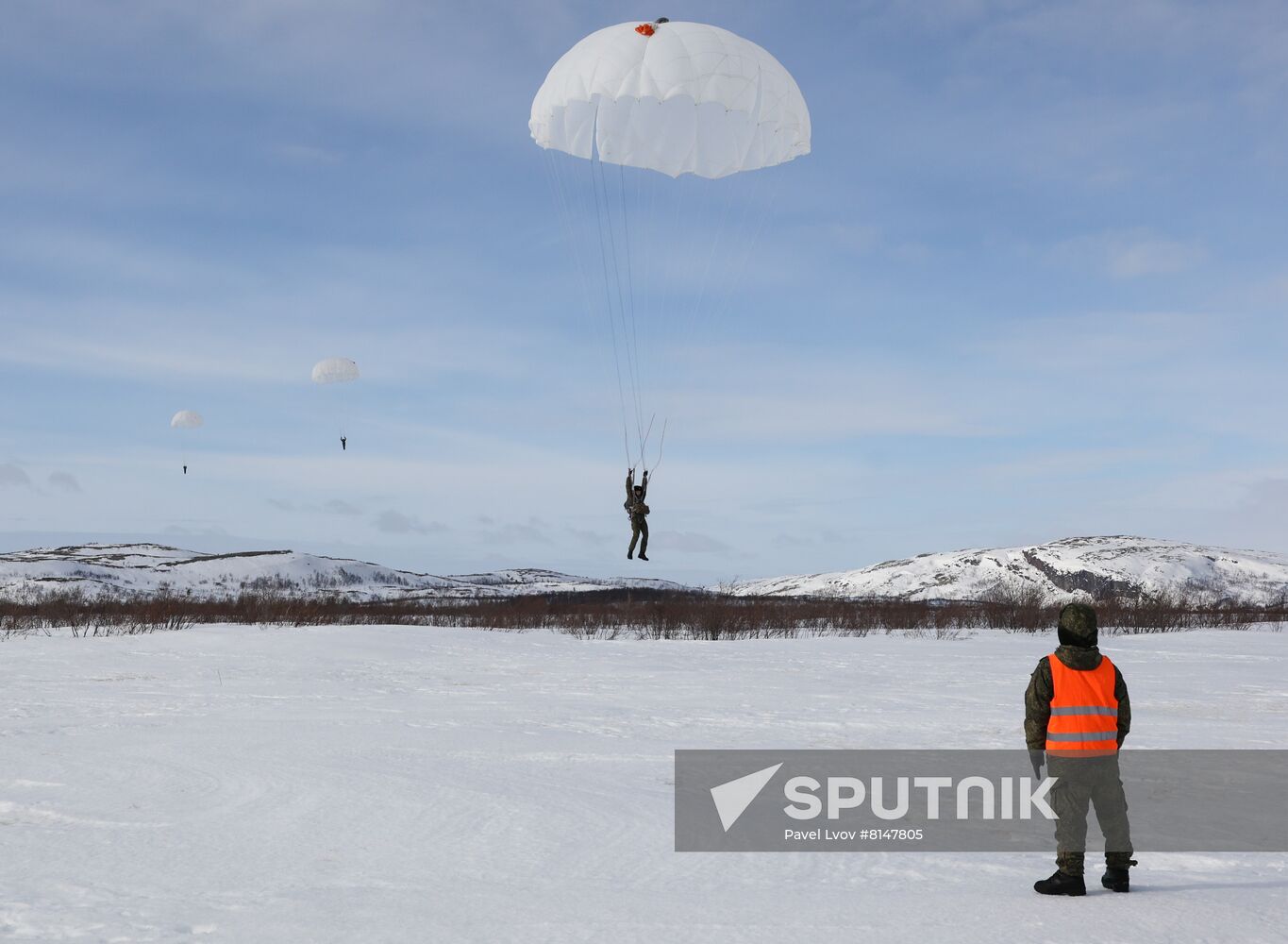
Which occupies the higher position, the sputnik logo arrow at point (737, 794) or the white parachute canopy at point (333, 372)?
the white parachute canopy at point (333, 372)

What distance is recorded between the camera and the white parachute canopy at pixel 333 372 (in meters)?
40.1

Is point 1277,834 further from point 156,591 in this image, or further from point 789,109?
point 156,591

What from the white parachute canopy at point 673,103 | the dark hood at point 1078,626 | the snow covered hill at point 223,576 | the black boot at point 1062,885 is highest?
the white parachute canopy at point 673,103

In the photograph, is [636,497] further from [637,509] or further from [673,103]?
[673,103]

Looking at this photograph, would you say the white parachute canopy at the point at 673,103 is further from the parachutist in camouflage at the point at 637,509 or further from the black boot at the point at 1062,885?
the black boot at the point at 1062,885

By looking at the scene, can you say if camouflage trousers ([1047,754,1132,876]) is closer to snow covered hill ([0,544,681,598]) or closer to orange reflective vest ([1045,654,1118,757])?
orange reflective vest ([1045,654,1118,757])

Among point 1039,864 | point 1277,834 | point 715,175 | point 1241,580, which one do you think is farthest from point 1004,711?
point 1241,580

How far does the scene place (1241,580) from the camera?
337 ft

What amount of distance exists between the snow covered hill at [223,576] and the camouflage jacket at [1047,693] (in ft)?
281

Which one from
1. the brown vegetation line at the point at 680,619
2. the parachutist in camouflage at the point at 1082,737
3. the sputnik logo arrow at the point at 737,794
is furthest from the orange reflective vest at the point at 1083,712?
the brown vegetation line at the point at 680,619

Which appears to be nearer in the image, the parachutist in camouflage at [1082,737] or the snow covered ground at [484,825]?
the snow covered ground at [484,825]

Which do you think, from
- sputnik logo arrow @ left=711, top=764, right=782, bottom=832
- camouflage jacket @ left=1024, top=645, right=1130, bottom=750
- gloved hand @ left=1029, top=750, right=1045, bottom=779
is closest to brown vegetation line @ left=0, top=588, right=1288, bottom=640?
sputnik logo arrow @ left=711, top=764, right=782, bottom=832

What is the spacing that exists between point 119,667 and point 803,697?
11.4m

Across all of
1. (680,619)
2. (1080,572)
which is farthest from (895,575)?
(680,619)
